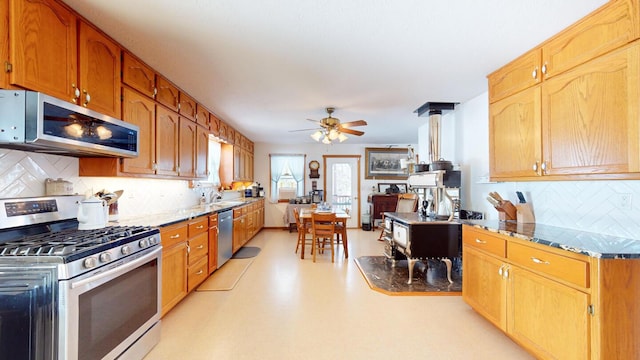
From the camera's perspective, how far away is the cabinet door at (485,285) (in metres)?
2.10

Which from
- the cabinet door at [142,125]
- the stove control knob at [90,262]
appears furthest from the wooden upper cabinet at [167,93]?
the stove control knob at [90,262]

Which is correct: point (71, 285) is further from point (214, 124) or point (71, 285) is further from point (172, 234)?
point (214, 124)

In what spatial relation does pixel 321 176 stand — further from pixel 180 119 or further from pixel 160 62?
pixel 160 62

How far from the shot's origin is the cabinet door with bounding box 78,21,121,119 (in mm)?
1896

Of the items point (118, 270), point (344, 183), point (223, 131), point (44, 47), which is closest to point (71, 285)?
point (118, 270)

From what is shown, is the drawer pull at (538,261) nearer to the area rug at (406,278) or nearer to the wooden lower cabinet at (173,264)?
the area rug at (406,278)

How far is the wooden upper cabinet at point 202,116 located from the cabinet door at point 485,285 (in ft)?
11.8

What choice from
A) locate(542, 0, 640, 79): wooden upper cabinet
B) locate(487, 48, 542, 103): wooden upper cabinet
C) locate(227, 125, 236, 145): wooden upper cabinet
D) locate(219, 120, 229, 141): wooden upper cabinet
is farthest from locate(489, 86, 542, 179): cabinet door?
locate(227, 125, 236, 145): wooden upper cabinet

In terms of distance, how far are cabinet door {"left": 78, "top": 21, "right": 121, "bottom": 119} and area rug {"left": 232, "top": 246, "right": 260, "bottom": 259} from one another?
2.93m

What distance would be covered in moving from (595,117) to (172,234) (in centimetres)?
327

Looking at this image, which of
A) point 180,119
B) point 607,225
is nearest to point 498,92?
point 607,225

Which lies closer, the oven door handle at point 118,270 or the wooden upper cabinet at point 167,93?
the oven door handle at point 118,270

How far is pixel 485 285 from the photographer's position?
2293 mm

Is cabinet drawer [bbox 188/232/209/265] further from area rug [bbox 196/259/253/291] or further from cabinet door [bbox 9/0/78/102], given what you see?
cabinet door [bbox 9/0/78/102]
